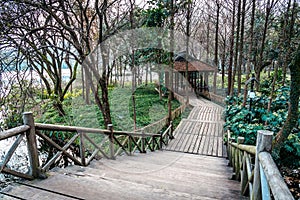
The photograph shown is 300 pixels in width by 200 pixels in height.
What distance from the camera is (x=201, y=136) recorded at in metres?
7.84

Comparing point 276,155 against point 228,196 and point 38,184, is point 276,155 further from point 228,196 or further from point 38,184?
point 38,184

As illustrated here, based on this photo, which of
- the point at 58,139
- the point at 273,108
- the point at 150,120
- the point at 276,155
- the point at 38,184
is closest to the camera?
the point at 38,184

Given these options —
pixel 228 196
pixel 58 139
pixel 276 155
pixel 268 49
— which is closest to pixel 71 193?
pixel 228 196

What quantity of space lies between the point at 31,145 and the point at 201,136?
21.7 ft

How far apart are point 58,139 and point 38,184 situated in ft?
15.9

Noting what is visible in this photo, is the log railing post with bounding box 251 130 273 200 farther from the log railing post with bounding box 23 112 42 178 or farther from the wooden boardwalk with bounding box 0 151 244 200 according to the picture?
the log railing post with bounding box 23 112 42 178

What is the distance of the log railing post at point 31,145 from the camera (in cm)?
218

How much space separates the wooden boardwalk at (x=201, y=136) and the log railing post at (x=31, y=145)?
17.0 ft

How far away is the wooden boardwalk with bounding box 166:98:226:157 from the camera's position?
22.1ft

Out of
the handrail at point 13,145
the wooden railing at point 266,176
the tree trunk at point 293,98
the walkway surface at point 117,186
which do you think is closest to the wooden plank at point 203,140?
the tree trunk at point 293,98

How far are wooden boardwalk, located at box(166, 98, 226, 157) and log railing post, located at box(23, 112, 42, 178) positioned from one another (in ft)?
17.0

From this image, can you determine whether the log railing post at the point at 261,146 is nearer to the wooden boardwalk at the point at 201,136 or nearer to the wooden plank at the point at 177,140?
the wooden boardwalk at the point at 201,136

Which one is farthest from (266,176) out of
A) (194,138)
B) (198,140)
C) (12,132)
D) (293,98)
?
(194,138)

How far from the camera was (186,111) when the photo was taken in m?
12.4
